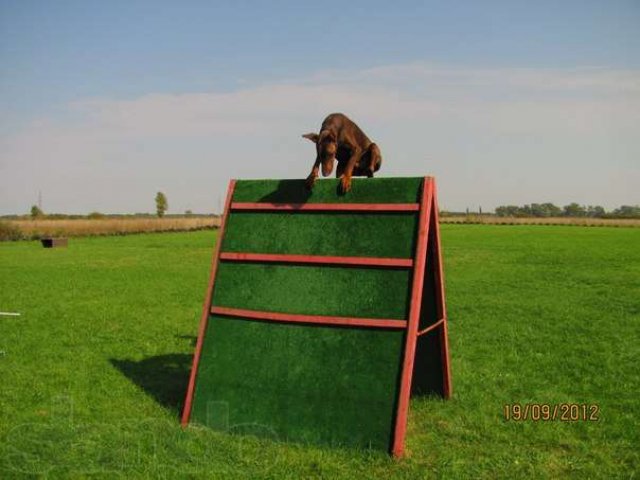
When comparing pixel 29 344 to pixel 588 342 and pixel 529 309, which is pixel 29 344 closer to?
pixel 588 342

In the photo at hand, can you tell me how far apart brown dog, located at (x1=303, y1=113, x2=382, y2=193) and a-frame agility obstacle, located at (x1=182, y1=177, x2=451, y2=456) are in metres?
0.16

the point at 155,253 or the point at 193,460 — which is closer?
the point at 193,460

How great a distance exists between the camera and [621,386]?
805cm

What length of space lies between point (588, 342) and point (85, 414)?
8.37m

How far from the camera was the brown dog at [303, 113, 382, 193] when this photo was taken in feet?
21.3

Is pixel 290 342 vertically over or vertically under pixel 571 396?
over

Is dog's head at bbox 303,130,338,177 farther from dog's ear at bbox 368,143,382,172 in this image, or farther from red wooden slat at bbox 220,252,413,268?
red wooden slat at bbox 220,252,413,268

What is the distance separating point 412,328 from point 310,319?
1.02 meters

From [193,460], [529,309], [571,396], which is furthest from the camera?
[529,309]

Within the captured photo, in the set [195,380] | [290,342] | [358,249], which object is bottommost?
[195,380]

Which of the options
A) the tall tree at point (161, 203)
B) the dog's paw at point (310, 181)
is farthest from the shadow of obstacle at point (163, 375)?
the tall tree at point (161, 203)

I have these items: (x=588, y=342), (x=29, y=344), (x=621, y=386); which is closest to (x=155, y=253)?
(x=29, y=344)

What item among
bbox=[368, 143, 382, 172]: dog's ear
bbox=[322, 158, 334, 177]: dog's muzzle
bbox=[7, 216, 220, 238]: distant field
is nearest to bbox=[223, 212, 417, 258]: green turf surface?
bbox=[322, 158, 334, 177]: dog's muzzle

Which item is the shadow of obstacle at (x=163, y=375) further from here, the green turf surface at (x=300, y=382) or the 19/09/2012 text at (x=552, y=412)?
the 19/09/2012 text at (x=552, y=412)
